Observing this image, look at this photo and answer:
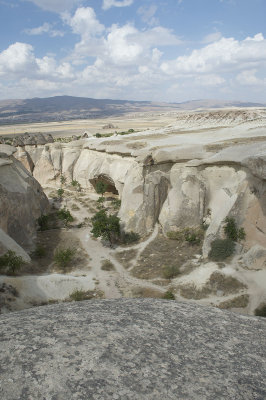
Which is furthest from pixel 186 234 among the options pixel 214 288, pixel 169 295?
pixel 169 295

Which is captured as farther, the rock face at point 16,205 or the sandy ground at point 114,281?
the rock face at point 16,205

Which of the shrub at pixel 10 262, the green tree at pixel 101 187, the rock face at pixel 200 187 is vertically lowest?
the shrub at pixel 10 262

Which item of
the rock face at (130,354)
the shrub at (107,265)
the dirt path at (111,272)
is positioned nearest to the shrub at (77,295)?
the dirt path at (111,272)

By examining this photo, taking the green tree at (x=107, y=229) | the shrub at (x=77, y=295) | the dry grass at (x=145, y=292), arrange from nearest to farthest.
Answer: the shrub at (x=77, y=295) < the dry grass at (x=145, y=292) < the green tree at (x=107, y=229)

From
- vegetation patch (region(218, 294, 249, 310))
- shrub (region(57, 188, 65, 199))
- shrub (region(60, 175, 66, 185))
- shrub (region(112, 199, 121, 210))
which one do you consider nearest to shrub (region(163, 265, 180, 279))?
vegetation patch (region(218, 294, 249, 310))

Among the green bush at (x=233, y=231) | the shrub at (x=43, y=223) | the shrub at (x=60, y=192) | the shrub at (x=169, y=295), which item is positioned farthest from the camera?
the shrub at (x=60, y=192)

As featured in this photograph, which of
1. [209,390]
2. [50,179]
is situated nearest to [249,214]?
[209,390]

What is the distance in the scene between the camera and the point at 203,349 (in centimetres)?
506

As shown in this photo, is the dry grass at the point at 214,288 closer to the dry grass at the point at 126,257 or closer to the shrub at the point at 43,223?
the dry grass at the point at 126,257

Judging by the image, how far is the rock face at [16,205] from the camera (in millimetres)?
23719

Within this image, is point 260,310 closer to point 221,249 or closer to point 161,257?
point 221,249

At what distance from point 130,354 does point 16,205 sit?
2245cm

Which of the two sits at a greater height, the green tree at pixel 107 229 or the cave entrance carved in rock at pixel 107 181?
the cave entrance carved in rock at pixel 107 181

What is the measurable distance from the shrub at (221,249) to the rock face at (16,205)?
12206mm
